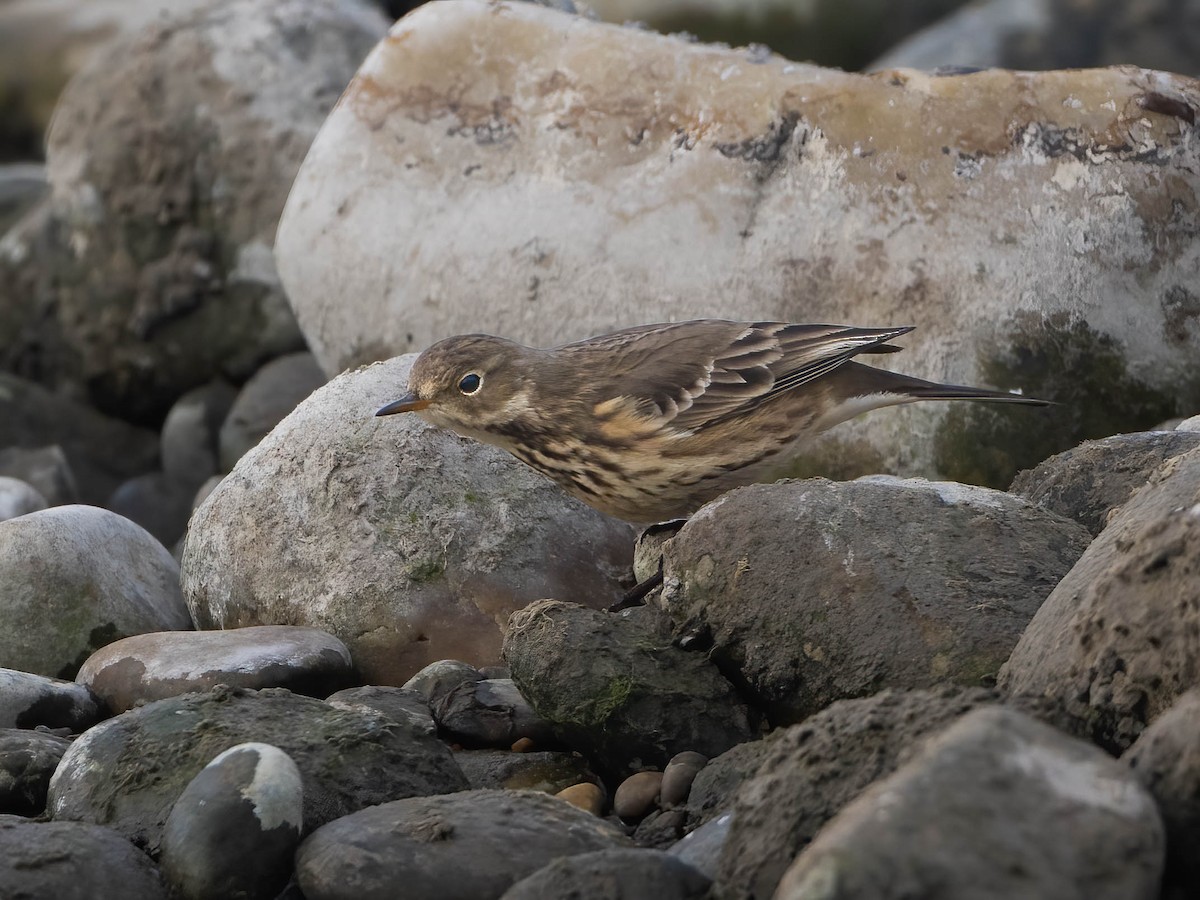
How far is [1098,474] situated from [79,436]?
24.9 ft

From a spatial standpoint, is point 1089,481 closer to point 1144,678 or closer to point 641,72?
point 1144,678

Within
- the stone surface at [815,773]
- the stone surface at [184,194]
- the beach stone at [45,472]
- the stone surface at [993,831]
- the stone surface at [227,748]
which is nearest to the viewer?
A: the stone surface at [993,831]

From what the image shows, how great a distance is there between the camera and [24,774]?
4.63m

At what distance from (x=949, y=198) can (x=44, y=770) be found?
4.72 metres

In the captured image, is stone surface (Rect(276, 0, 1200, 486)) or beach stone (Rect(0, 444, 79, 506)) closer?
stone surface (Rect(276, 0, 1200, 486))

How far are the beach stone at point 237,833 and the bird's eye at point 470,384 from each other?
7.59ft

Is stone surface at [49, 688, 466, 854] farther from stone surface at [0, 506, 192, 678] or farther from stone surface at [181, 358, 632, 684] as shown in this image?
stone surface at [0, 506, 192, 678]

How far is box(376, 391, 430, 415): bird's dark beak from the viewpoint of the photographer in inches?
232

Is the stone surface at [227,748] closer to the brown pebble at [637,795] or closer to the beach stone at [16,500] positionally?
the brown pebble at [637,795]

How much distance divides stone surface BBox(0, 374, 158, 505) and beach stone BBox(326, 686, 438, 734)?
577 centimetres

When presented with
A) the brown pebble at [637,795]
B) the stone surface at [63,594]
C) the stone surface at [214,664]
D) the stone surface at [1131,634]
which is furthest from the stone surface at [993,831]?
the stone surface at [63,594]

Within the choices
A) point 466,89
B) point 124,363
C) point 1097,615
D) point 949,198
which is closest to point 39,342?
point 124,363

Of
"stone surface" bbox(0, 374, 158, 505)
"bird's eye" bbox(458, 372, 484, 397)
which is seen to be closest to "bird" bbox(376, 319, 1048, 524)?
"bird's eye" bbox(458, 372, 484, 397)

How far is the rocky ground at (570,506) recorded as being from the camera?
3539 millimetres
